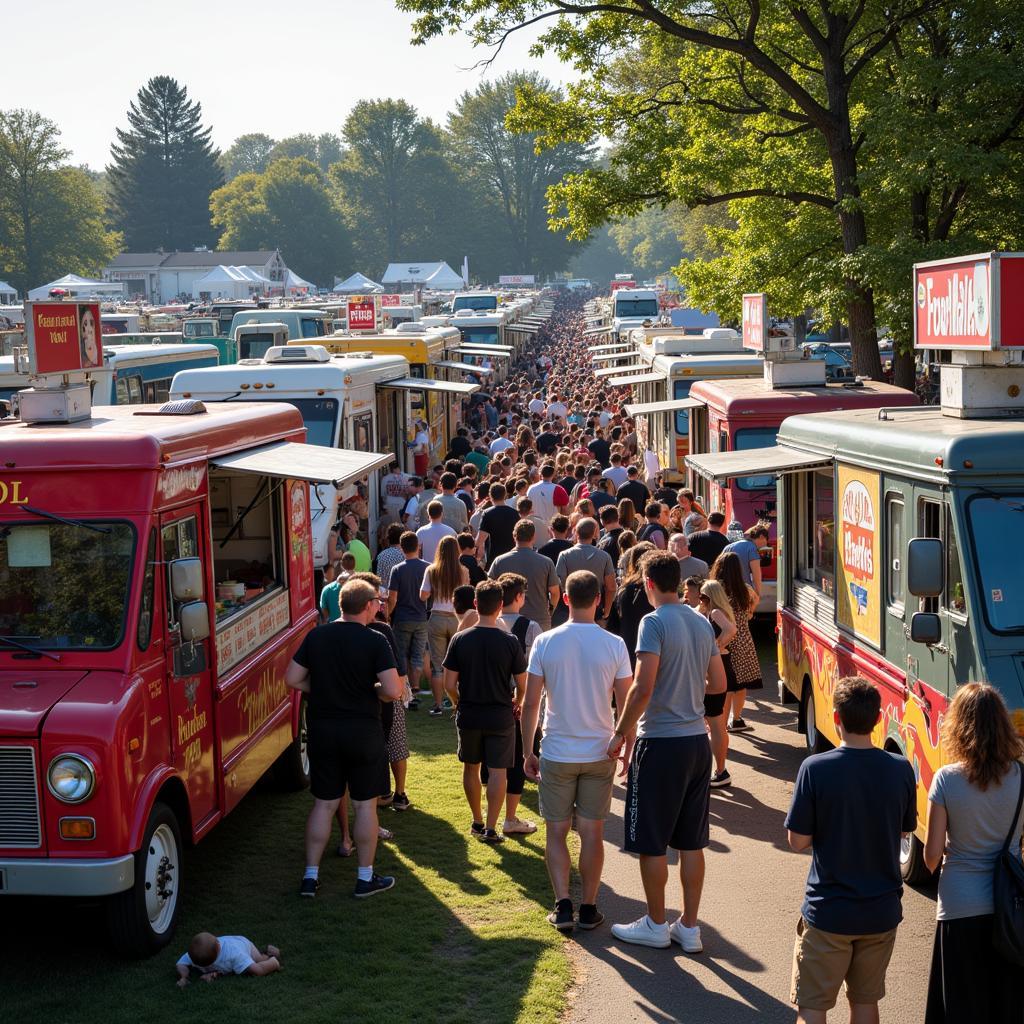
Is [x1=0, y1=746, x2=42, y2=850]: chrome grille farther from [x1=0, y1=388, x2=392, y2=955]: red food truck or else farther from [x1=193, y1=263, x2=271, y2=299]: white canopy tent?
[x1=193, y1=263, x2=271, y2=299]: white canopy tent

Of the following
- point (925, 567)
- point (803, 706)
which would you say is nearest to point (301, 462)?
point (925, 567)

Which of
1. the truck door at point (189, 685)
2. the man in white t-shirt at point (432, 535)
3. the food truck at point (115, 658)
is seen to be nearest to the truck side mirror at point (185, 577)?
the food truck at point (115, 658)

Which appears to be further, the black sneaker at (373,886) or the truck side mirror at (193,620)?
the black sneaker at (373,886)

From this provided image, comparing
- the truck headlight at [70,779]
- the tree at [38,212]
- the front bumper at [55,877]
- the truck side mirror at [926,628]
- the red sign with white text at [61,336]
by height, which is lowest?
the front bumper at [55,877]

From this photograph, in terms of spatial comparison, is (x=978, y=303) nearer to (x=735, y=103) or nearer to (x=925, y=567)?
(x=925, y=567)

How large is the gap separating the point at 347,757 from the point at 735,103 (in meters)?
18.0

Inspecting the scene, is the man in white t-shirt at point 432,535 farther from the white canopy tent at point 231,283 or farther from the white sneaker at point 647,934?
the white canopy tent at point 231,283

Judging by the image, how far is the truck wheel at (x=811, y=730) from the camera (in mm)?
10594

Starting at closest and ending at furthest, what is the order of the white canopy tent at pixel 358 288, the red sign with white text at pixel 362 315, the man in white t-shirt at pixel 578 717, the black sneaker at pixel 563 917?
1. the man in white t-shirt at pixel 578 717
2. the black sneaker at pixel 563 917
3. the red sign with white text at pixel 362 315
4. the white canopy tent at pixel 358 288

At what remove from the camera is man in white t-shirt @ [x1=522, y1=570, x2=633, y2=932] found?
24.2ft

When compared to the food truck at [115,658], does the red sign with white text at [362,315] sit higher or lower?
higher

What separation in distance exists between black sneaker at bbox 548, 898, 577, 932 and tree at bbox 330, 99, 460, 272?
130 metres

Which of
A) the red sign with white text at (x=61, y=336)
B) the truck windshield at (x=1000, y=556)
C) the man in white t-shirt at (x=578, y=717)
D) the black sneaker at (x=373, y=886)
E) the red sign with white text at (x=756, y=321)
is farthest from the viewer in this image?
the red sign with white text at (x=756, y=321)

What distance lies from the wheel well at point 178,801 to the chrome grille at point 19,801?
0.84m
